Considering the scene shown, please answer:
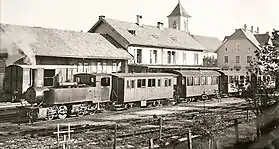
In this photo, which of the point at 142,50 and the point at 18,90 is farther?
the point at 142,50

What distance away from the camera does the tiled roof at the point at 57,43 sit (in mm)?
25438

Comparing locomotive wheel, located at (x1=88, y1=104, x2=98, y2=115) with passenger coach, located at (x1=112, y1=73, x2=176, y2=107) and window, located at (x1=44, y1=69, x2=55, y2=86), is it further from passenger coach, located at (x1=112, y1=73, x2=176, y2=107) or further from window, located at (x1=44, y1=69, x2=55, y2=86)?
window, located at (x1=44, y1=69, x2=55, y2=86)

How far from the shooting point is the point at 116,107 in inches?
986

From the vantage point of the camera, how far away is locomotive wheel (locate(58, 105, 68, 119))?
2072 centimetres

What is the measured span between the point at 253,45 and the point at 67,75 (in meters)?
39.5

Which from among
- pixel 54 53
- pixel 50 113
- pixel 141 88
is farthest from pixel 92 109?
pixel 54 53

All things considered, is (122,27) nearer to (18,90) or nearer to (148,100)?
(148,100)

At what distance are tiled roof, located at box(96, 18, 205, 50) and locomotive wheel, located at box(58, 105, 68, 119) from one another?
16.4 meters

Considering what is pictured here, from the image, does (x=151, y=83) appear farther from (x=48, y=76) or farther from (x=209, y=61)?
(x=209, y=61)

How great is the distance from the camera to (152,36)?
41.6 metres

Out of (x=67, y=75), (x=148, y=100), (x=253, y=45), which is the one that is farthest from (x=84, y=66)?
(x=253, y=45)

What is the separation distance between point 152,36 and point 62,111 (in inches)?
893

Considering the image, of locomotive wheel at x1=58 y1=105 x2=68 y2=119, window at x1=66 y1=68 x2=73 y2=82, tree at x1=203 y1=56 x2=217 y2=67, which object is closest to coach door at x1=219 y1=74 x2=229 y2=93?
window at x1=66 y1=68 x2=73 y2=82

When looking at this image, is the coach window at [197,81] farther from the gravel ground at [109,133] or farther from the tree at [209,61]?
the tree at [209,61]
